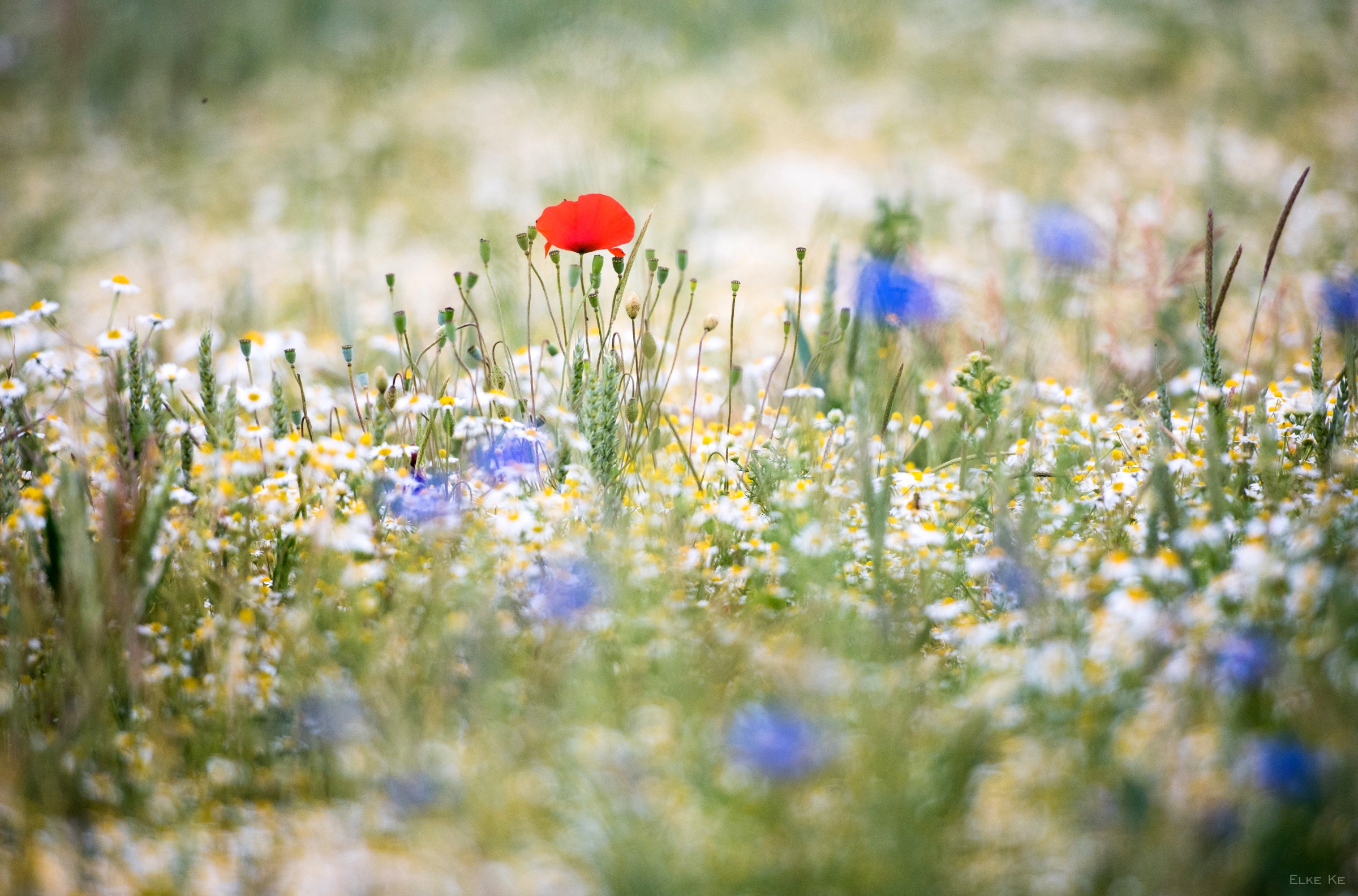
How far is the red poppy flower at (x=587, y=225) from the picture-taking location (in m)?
1.94

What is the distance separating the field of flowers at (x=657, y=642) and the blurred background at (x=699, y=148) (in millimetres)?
1103

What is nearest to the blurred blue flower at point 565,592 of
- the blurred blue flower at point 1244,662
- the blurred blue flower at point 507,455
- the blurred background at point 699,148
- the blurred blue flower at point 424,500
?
the blurred blue flower at point 424,500

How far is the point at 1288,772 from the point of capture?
99 cm

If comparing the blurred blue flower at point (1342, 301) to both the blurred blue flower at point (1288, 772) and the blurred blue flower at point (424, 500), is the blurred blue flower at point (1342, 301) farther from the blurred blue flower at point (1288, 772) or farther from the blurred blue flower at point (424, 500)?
the blurred blue flower at point (424, 500)

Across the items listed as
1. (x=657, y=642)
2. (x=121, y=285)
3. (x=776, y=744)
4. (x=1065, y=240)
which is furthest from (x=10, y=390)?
(x=1065, y=240)

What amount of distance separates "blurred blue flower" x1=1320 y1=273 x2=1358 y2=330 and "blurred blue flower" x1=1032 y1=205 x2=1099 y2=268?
922mm

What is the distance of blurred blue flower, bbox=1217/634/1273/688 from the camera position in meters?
1.15

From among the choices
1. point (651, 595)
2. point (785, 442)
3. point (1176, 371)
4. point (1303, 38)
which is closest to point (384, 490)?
point (651, 595)

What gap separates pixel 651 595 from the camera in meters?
1.58

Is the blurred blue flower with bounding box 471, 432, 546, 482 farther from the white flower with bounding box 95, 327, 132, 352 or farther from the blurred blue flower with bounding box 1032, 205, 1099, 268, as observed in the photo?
the blurred blue flower with bounding box 1032, 205, 1099, 268

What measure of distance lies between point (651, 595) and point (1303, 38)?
26.3ft

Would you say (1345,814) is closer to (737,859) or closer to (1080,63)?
(737,859)

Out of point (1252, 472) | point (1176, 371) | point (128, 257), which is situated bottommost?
point (1252, 472)

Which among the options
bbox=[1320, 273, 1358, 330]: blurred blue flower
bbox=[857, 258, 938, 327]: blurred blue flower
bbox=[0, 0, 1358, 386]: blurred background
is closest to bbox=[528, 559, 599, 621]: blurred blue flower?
bbox=[857, 258, 938, 327]: blurred blue flower
